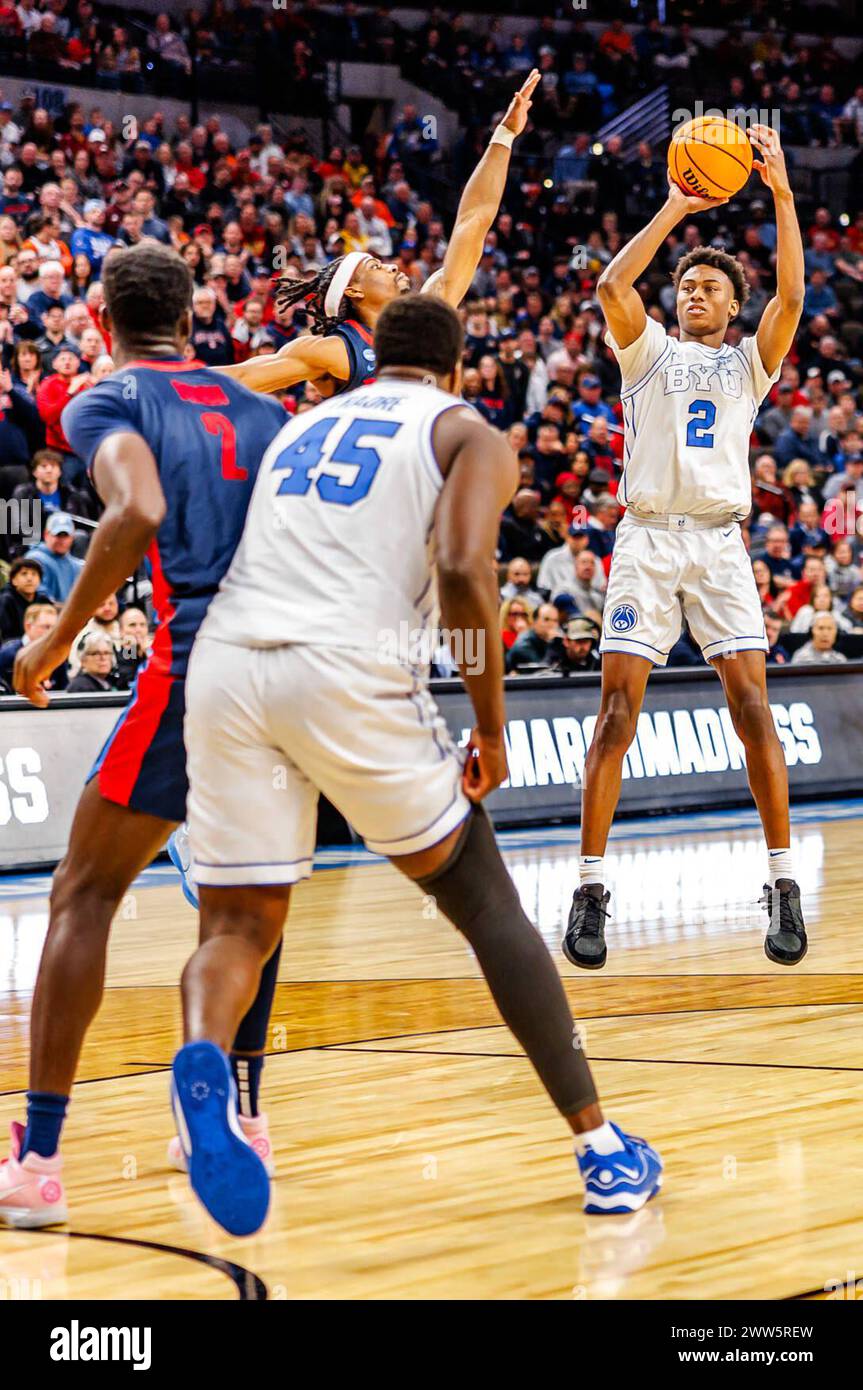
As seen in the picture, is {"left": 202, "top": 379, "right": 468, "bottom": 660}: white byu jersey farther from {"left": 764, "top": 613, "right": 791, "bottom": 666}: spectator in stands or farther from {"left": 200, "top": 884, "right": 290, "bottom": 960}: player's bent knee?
{"left": 764, "top": 613, "right": 791, "bottom": 666}: spectator in stands

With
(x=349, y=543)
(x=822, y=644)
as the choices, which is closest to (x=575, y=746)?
(x=822, y=644)

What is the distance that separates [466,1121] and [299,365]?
2.14 metres

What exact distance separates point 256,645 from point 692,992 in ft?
10.5

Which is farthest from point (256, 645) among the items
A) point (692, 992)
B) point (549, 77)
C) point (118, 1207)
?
point (549, 77)

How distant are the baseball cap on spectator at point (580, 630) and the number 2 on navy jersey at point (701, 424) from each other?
610cm

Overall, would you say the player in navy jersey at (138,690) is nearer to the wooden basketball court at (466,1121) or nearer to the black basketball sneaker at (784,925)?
the wooden basketball court at (466,1121)

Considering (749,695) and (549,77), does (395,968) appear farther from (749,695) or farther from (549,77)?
(549,77)

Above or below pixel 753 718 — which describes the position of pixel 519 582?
below

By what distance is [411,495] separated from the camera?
3.59 m

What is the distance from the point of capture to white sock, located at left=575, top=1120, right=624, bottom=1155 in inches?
151

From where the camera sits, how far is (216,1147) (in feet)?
10.7

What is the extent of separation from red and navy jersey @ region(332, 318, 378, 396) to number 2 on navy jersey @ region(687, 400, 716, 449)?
1.70 m

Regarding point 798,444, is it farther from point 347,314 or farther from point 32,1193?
point 32,1193

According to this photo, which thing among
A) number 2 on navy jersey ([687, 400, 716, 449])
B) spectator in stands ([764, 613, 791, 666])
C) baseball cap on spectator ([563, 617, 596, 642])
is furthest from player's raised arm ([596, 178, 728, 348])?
spectator in stands ([764, 613, 791, 666])
